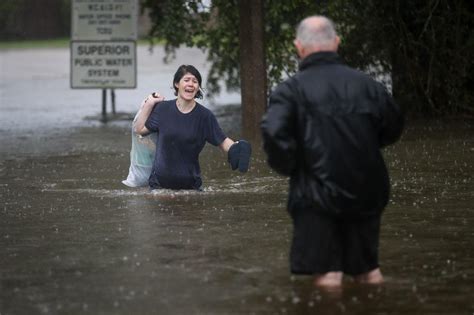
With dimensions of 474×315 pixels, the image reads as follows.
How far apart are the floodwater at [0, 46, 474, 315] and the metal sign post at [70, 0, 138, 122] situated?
5.51m

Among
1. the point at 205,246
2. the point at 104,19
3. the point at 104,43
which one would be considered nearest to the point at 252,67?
the point at 104,19

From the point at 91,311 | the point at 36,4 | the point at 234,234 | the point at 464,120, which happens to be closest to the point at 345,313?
the point at 91,311

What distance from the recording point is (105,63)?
22.1m

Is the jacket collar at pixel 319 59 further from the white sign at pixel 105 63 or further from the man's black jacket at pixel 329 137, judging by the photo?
the white sign at pixel 105 63

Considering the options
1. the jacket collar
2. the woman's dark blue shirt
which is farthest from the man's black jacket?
the woman's dark blue shirt

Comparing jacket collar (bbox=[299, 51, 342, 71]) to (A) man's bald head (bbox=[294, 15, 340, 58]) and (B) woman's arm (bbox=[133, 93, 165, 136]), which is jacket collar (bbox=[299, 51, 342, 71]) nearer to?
(A) man's bald head (bbox=[294, 15, 340, 58])

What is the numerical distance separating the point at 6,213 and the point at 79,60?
36.4 ft

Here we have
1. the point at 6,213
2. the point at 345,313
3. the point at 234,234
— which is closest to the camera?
the point at 345,313

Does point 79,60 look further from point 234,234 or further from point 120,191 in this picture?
point 234,234

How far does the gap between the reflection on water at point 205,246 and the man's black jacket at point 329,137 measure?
0.56 metres

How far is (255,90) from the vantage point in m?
17.9

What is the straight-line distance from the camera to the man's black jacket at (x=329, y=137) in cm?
716

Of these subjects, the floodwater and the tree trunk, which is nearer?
the floodwater

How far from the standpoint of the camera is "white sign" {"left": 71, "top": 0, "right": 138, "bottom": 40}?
21.8 m
